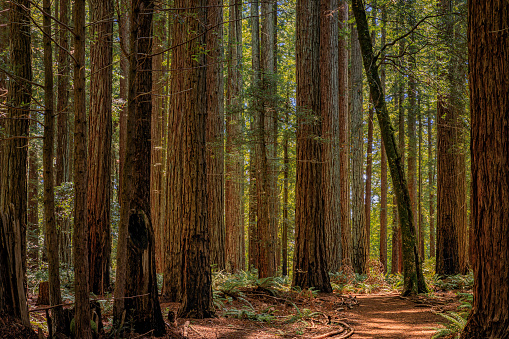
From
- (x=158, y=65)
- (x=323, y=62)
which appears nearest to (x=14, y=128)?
(x=158, y=65)

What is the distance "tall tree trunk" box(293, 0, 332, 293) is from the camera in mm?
9141

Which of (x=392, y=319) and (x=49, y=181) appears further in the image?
(x=392, y=319)

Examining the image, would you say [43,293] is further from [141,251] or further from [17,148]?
Answer: [141,251]

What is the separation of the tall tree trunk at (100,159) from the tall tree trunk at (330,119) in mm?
6639

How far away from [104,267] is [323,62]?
28.8 ft

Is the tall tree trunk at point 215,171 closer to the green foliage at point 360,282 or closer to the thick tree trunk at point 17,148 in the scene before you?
the green foliage at point 360,282

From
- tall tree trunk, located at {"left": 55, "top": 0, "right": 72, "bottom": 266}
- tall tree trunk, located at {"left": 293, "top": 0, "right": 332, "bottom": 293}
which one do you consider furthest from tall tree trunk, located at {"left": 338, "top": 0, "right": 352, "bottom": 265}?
tall tree trunk, located at {"left": 55, "top": 0, "right": 72, "bottom": 266}

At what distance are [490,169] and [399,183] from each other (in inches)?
192

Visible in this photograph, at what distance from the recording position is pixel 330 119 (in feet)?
41.4

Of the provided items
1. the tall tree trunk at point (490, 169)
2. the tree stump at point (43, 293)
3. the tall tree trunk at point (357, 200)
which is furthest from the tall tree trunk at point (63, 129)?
the tall tree trunk at point (357, 200)

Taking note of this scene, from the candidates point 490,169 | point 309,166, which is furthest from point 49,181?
point 309,166

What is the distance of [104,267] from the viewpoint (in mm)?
8273

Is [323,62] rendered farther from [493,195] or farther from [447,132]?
[493,195]

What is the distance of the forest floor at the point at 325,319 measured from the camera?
5.68 meters
